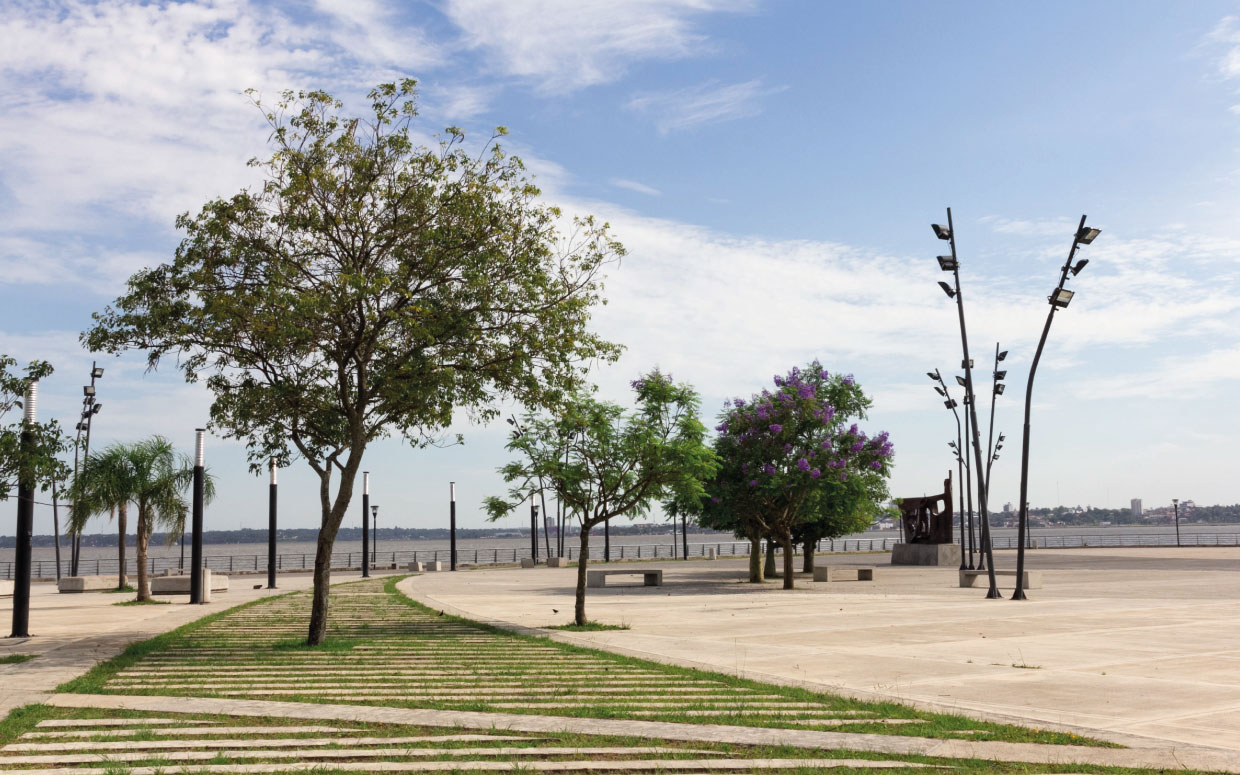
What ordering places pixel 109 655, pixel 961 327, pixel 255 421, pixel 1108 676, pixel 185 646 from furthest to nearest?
pixel 961 327 → pixel 255 421 → pixel 185 646 → pixel 109 655 → pixel 1108 676

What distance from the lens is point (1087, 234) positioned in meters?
24.4

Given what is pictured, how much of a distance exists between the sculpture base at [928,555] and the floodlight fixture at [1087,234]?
3096cm

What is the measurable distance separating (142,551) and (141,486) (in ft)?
5.66

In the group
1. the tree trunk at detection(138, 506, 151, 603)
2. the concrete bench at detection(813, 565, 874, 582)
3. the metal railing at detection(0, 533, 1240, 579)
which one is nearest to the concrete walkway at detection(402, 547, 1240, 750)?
the concrete bench at detection(813, 565, 874, 582)

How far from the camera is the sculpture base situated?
5306cm

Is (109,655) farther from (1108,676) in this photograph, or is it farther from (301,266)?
(1108,676)

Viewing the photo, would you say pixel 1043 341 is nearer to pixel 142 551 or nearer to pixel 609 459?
pixel 609 459

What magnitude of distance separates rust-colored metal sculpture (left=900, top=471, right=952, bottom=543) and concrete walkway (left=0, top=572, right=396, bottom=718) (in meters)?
34.1

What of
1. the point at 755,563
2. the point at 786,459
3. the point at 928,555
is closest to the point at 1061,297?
the point at 786,459

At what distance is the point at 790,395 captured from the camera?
34125 millimetres

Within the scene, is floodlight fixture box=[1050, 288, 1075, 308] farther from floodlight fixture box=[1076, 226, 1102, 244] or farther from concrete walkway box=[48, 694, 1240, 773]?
concrete walkway box=[48, 694, 1240, 773]

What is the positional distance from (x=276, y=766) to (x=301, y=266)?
10.7 metres

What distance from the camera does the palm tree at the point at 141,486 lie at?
26.8 meters

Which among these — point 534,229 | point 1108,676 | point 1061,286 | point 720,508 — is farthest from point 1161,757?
point 720,508
